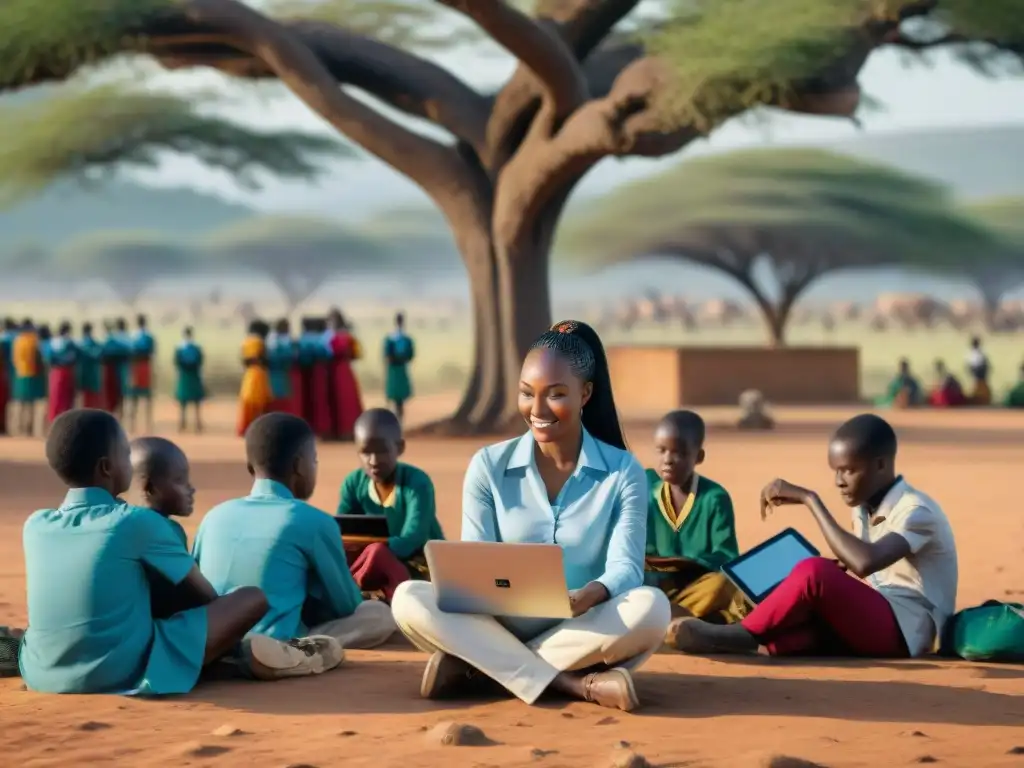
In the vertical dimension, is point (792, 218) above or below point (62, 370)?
above

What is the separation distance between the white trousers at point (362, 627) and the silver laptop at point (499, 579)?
1276 millimetres

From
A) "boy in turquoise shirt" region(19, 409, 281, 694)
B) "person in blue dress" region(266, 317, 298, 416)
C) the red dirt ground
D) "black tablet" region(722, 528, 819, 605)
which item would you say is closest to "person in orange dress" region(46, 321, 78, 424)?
"person in blue dress" region(266, 317, 298, 416)

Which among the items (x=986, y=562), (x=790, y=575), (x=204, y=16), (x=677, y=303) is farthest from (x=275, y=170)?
(x=677, y=303)

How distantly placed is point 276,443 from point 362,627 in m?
0.90

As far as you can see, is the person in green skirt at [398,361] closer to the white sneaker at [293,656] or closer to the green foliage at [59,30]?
the green foliage at [59,30]

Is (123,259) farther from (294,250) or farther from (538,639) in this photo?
(538,639)

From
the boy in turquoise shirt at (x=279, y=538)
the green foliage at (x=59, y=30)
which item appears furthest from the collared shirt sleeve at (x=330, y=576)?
the green foliage at (x=59, y=30)

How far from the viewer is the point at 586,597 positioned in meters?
5.22

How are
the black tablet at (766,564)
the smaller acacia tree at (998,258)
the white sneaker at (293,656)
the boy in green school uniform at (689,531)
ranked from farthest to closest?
the smaller acacia tree at (998,258)
the boy in green school uniform at (689,531)
the black tablet at (766,564)
the white sneaker at (293,656)

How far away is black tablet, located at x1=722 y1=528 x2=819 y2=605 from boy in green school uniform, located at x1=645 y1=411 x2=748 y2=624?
21cm

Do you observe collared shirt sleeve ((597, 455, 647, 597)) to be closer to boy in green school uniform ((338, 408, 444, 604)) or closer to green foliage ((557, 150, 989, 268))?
boy in green school uniform ((338, 408, 444, 604))

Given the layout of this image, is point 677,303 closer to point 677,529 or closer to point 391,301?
point 391,301

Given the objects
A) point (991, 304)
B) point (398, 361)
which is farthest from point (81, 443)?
point (991, 304)

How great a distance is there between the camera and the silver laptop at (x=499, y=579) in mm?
5090
